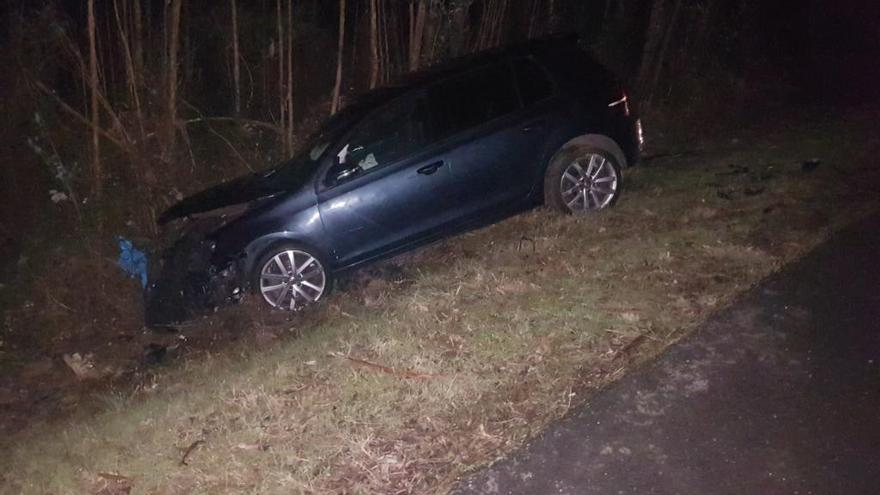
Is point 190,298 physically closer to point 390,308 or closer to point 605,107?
point 390,308

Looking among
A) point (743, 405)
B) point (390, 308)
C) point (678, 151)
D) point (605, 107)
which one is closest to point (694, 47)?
point (678, 151)

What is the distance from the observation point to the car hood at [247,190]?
638 cm

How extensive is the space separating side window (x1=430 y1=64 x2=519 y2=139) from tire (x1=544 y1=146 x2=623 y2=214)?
71 cm

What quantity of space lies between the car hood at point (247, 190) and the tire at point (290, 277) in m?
0.54

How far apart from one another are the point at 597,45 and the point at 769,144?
5.55m

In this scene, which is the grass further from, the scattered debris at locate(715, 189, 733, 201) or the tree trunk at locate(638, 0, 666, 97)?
the tree trunk at locate(638, 0, 666, 97)

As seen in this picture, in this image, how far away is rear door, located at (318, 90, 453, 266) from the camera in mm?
6262

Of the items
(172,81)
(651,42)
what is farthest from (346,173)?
(651,42)

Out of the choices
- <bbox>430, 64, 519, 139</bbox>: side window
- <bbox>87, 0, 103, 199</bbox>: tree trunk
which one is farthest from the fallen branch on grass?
<bbox>87, 0, 103, 199</bbox>: tree trunk

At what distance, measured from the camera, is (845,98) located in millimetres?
11133

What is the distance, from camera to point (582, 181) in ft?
22.7

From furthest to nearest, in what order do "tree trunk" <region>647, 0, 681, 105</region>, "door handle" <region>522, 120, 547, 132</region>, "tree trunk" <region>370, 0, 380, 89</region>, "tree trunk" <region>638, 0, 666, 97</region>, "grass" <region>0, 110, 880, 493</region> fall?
1. "tree trunk" <region>647, 0, 681, 105</region>
2. "tree trunk" <region>638, 0, 666, 97</region>
3. "tree trunk" <region>370, 0, 380, 89</region>
4. "door handle" <region>522, 120, 547, 132</region>
5. "grass" <region>0, 110, 880, 493</region>

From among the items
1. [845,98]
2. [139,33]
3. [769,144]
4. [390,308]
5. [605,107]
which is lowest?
[845,98]

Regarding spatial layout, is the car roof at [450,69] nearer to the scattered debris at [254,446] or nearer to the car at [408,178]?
the car at [408,178]
